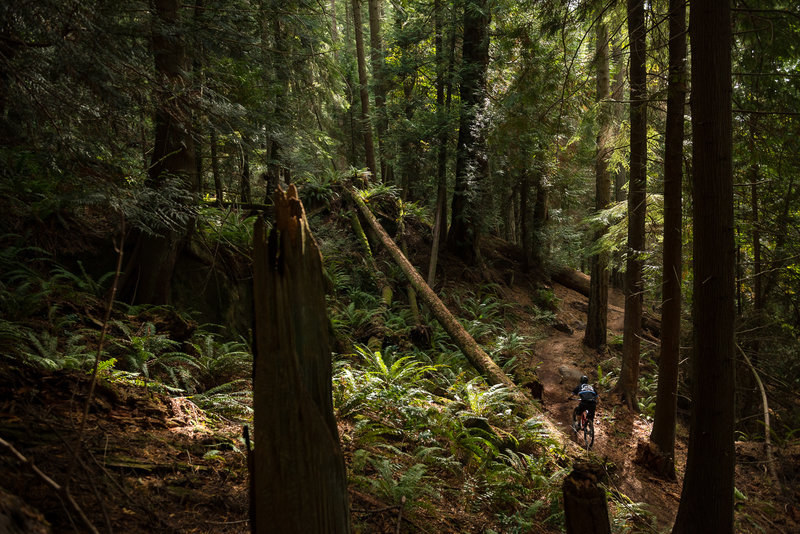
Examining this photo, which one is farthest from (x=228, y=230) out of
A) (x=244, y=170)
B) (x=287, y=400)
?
(x=287, y=400)

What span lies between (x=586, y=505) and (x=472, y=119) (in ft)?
41.9

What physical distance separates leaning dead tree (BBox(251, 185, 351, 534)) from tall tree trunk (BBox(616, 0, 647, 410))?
7989 mm

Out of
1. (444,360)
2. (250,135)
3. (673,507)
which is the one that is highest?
(250,135)

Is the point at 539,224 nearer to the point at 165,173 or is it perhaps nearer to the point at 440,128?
the point at 440,128

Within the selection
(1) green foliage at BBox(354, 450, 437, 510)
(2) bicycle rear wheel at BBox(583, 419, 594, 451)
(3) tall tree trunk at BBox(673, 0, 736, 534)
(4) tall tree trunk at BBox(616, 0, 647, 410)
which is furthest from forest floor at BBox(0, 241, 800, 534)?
(4) tall tree trunk at BBox(616, 0, 647, 410)

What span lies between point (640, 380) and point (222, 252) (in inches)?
446

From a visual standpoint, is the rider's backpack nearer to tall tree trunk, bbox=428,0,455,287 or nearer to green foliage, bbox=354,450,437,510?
green foliage, bbox=354,450,437,510

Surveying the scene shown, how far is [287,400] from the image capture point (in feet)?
6.50

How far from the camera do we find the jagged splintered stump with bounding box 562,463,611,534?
2643 mm

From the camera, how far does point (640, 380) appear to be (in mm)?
11891

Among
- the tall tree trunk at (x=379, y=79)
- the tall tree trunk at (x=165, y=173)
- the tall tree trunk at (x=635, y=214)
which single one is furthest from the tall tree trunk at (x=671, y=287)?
the tall tree trunk at (x=379, y=79)

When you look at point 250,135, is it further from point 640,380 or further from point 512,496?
point 640,380

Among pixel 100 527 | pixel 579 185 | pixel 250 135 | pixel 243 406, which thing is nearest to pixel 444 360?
pixel 243 406

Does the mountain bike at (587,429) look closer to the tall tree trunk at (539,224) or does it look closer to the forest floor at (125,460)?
the forest floor at (125,460)
